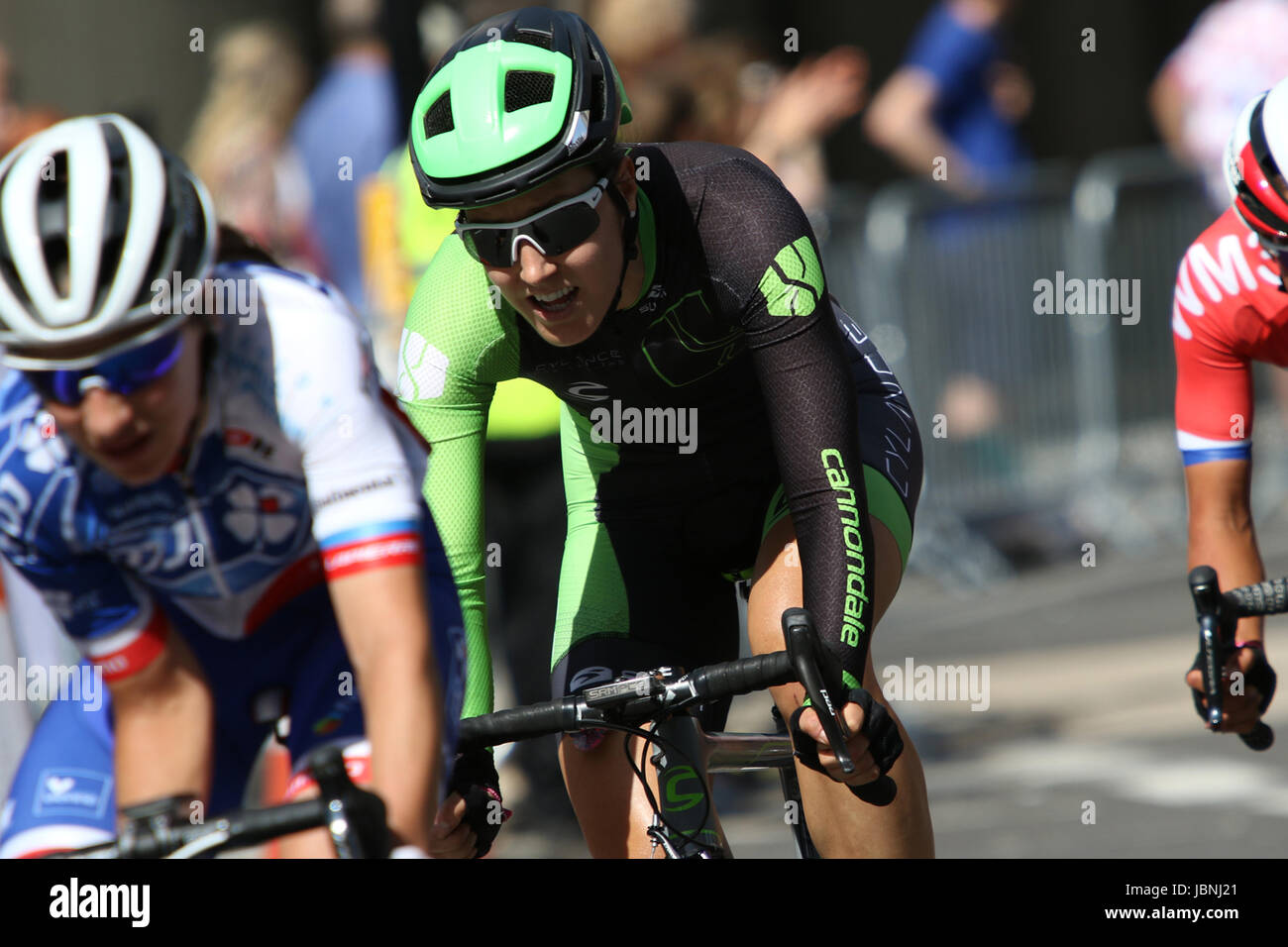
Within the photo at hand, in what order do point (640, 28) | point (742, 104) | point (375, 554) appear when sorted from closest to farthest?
1. point (375, 554)
2. point (742, 104)
3. point (640, 28)

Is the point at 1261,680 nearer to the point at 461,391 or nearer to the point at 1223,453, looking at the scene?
the point at 1223,453

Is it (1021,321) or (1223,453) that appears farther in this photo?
(1021,321)

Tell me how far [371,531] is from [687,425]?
111 cm

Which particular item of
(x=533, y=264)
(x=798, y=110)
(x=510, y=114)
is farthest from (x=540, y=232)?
(x=798, y=110)

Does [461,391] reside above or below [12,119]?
below

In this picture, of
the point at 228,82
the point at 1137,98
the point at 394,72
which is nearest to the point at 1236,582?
the point at 394,72

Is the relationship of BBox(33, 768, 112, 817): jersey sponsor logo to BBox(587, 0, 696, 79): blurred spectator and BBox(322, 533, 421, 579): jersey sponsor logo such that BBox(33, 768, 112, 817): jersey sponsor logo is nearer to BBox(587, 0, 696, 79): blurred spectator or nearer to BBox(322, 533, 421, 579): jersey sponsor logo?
BBox(322, 533, 421, 579): jersey sponsor logo

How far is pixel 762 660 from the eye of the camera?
11.4 feet

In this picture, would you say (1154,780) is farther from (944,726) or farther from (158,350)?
(158,350)

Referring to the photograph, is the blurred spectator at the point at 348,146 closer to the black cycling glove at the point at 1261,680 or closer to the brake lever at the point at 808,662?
the black cycling glove at the point at 1261,680

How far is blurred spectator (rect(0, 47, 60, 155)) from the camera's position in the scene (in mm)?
8797

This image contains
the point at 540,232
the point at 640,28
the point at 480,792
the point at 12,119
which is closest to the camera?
the point at 540,232

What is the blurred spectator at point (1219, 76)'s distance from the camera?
9961 mm

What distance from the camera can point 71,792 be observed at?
3688 mm
